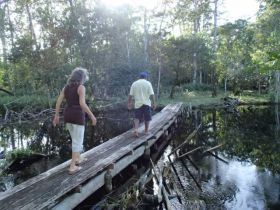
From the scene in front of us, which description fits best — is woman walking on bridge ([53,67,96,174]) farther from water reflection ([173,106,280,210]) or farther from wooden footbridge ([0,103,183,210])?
water reflection ([173,106,280,210])

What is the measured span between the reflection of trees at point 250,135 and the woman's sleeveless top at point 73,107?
18.5 feet

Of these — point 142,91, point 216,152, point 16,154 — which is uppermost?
point 142,91

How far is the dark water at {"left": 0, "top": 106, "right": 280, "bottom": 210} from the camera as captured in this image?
693 centimetres

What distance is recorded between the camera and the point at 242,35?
2772 cm

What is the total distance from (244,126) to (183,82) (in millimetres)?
19909

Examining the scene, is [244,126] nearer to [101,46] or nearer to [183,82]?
[101,46]

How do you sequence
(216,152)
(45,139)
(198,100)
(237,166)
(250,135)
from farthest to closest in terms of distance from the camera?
(198,100) → (45,139) → (250,135) → (216,152) → (237,166)

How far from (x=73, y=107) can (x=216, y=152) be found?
250 inches

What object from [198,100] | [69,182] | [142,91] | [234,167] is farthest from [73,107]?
[198,100]

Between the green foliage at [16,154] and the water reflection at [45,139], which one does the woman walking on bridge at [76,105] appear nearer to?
the water reflection at [45,139]

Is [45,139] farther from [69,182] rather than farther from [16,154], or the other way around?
[69,182]

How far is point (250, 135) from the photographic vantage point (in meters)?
13.2

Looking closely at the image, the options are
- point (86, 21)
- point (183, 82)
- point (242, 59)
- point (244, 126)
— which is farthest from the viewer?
point (183, 82)

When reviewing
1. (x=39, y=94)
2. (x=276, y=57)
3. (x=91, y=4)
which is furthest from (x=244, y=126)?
(x=39, y=94)
